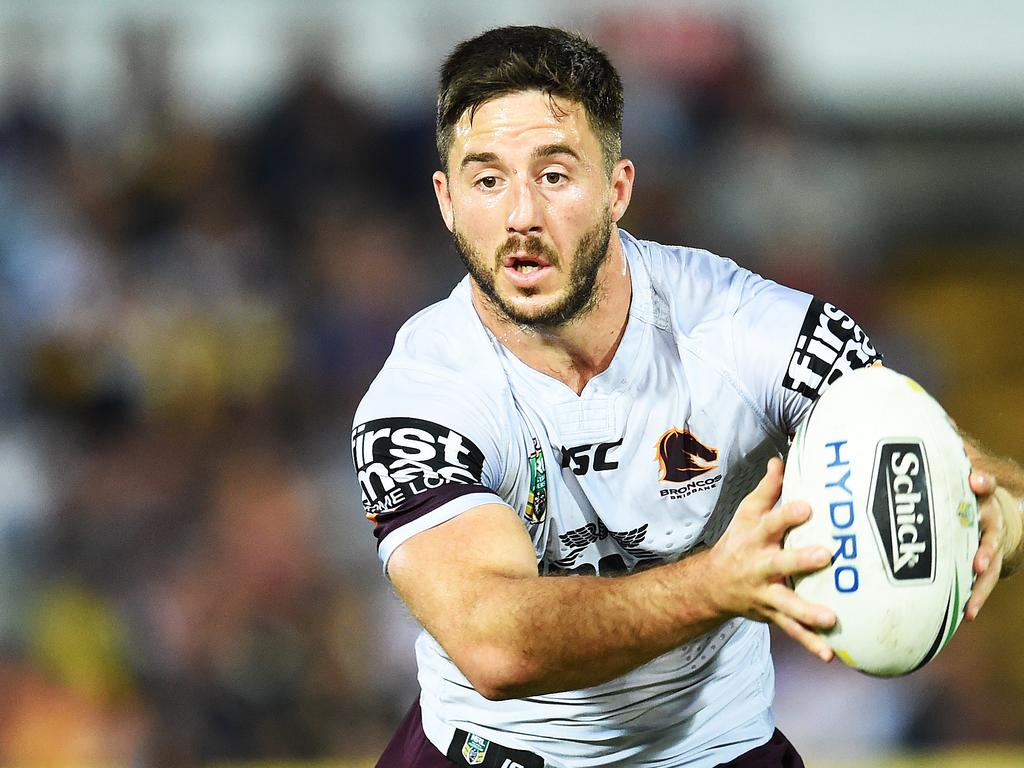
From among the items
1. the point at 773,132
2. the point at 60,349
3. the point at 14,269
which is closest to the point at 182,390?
the point at 60,349

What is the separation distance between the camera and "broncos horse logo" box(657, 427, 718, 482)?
9.42 feet

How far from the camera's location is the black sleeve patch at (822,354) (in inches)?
109

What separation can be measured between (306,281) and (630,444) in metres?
4.11

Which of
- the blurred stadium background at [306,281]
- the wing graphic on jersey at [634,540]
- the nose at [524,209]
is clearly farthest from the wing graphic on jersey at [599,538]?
the blurred stadium background at [306,281]

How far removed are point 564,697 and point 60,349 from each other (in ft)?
13.9

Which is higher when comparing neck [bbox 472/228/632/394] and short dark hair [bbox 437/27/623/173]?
short dark hair [bbox 437/27/623/173]

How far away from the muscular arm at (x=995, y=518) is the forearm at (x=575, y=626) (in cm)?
57

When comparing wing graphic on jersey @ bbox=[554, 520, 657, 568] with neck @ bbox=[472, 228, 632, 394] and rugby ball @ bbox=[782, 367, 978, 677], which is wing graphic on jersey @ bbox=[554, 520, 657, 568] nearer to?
neck @ bbox=[472, 228, 632, 394]

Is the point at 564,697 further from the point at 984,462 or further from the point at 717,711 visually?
the point at 984,462

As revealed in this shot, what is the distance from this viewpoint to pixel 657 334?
9.63 ft

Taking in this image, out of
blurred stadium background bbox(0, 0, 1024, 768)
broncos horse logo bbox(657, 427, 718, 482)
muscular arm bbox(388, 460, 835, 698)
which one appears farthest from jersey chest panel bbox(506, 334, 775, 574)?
blurred stadium background bbox(0, 0, 1024, 768)

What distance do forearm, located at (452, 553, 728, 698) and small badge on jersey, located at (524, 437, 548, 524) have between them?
451mm

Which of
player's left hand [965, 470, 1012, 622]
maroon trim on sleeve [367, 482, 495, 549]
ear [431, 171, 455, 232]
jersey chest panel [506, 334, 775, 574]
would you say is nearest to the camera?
player's left hand [965, 470, 1012, 622]

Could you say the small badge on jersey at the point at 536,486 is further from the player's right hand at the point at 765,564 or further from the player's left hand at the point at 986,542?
the player's left hand at the point at 986,542
